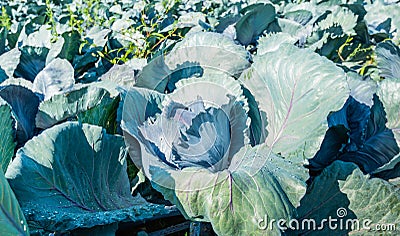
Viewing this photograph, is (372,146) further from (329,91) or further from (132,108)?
(132,108)

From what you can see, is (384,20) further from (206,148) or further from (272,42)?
(206,148)

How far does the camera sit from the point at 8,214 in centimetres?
103

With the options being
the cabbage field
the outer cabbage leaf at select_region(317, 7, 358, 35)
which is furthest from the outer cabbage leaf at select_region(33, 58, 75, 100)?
the outer cabbage leaf at select_region(317, 7, 358, 35)

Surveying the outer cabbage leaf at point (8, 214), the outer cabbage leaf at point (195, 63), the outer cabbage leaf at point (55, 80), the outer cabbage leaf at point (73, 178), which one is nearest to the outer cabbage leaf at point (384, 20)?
Result: the outer cabbage leaf at point (195, 63)

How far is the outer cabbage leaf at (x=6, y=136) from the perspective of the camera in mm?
1453

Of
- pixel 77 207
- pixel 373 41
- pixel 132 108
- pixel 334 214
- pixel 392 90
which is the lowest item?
pixel 373 41

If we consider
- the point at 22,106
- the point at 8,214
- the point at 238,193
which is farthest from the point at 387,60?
the point at 8,214

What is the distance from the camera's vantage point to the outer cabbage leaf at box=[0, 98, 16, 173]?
1.45 meters

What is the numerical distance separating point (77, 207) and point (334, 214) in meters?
0.84

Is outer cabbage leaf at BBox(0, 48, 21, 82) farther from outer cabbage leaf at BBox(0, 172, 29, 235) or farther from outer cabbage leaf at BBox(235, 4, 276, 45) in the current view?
outer cabbage leaf at BBox(235, 4, 276, 45)

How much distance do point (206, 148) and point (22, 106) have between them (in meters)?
0.83

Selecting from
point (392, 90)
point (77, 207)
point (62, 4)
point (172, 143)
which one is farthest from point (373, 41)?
point (62, 4)

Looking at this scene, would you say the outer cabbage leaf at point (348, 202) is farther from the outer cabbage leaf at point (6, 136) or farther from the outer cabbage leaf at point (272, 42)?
the outer cabbage leaf at point (6, 136)

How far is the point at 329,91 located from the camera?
1.49 meters
